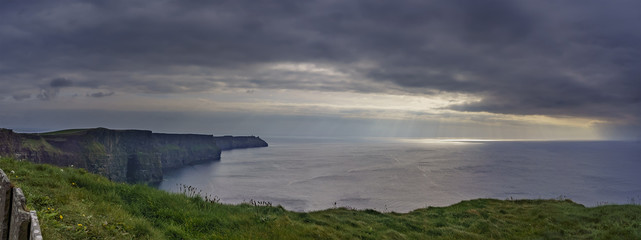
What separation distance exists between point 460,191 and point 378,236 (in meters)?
68.4

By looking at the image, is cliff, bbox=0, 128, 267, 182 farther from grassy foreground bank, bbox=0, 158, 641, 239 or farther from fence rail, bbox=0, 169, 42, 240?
fence rail, bbox=0, 169, 42, 240

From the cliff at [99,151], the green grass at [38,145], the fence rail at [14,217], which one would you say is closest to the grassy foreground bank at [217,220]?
the fence rail at [14,217]

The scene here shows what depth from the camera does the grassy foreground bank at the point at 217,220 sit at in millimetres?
9789

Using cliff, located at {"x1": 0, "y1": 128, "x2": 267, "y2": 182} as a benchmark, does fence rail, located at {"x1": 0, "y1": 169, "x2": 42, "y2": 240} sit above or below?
above

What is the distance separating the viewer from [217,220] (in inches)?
544

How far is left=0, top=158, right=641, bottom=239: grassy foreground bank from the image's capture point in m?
9.79

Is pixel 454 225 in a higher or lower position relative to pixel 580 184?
higher

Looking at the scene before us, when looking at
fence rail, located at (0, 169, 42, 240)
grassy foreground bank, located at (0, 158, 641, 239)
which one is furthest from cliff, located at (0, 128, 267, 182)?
fence rail, located at (0, 169, 42, 240)

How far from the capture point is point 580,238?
15.5 meters

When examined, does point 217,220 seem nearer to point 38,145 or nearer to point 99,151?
point 38,145

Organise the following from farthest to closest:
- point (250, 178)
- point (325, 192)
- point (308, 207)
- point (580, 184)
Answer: point (250, 178), point (580, 184), point (325, 192), point (308, 207)

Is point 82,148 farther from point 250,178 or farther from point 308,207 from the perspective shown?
point 308,207

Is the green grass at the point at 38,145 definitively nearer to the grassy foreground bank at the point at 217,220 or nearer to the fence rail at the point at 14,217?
the grassy foreground bank at the point at 217,220

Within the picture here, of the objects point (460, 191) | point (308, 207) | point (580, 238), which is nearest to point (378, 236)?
point (580, 238)
